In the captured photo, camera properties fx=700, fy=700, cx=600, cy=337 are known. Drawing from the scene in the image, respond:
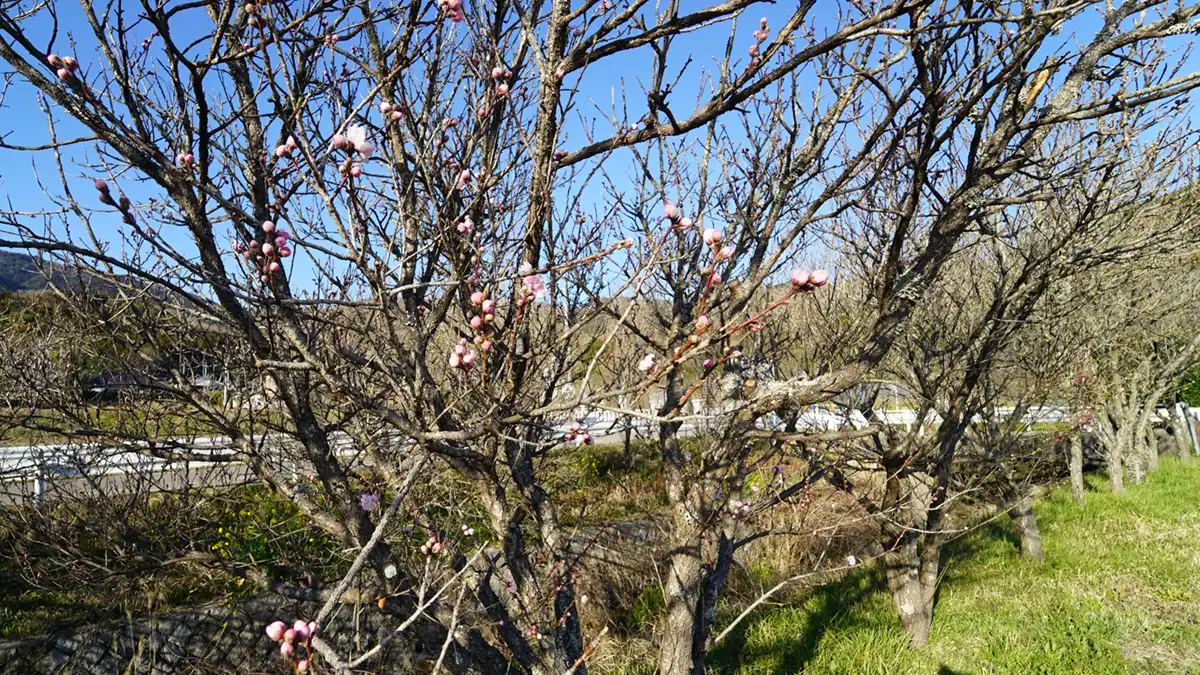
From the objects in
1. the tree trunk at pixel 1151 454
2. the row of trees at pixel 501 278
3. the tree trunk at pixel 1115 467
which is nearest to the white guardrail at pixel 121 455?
the row of trees at pixel 501 278

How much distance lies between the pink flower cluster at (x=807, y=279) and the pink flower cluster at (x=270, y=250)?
1.20m

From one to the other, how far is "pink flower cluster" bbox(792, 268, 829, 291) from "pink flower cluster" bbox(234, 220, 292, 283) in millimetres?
1202

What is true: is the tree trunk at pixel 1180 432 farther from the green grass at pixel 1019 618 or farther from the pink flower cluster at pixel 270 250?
the pink flower cluster at pixel 270 250

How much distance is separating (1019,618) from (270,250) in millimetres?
6267

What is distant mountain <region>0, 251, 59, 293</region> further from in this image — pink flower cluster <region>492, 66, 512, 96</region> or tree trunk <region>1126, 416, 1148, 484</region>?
tree trunk <region>1126, 416, 1148, 484</region>

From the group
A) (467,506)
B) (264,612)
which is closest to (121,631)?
(264,612)

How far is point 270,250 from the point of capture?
1745mm

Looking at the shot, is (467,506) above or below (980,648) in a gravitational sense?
above

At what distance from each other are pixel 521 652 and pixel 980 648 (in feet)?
13.6

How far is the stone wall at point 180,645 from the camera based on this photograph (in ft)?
13.3

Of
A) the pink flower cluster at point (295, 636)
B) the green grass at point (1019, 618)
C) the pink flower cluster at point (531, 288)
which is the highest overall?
the pink flower cluster at point (531, 288)

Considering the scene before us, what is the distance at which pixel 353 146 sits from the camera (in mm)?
1543

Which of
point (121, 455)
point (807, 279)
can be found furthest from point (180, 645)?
point (807, 279)

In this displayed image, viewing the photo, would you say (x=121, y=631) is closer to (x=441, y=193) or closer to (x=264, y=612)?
(x=264, y=612)
